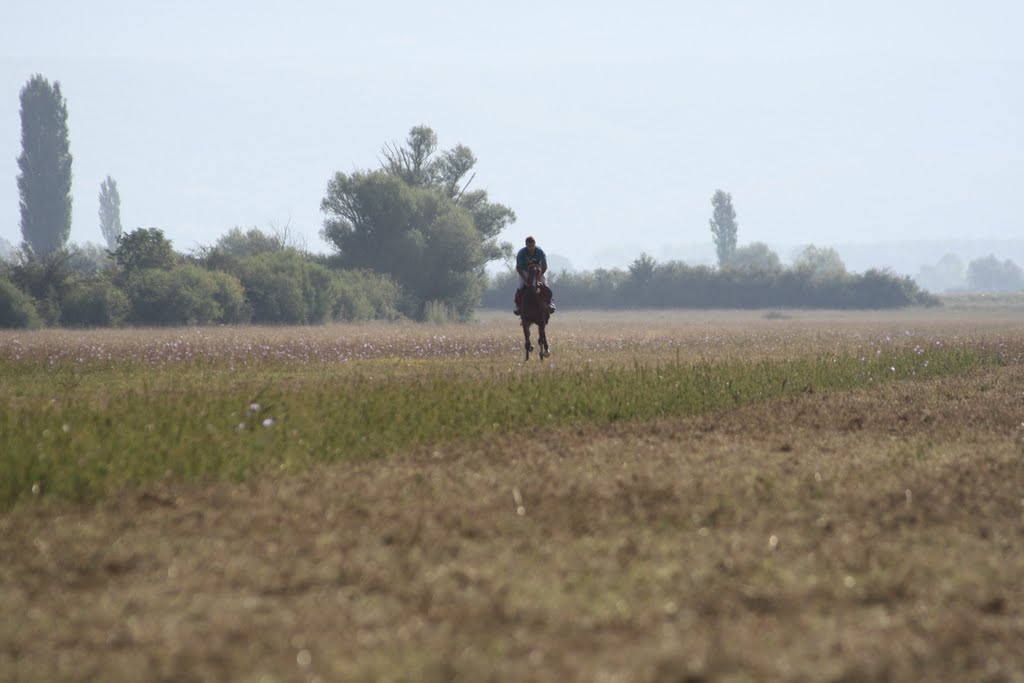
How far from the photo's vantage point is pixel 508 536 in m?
8.23

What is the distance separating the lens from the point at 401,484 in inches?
408

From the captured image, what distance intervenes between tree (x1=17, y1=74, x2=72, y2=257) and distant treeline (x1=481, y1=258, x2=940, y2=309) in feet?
125

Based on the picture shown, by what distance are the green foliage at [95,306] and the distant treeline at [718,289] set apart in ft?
169

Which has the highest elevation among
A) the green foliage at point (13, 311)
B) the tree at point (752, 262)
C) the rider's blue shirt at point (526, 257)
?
the tree at point (752, 262)

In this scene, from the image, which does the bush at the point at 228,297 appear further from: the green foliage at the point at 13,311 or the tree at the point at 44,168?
the tree at the point at 44,168

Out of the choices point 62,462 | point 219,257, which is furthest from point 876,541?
point 219,257

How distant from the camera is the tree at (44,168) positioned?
107 m

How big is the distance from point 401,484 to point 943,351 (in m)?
20.1

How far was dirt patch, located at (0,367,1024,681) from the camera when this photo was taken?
18.1 ft

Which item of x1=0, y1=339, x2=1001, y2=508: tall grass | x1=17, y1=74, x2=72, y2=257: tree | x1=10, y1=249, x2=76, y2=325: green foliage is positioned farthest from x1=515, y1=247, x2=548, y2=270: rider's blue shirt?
x1=17, y1=74, x2=72, y2=257: tree

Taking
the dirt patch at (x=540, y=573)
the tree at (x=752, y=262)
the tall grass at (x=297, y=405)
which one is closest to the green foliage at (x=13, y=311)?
the tall grass at (x=297, y=405)

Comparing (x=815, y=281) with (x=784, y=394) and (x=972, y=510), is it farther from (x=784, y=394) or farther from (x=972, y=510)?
(x=972, y=510)

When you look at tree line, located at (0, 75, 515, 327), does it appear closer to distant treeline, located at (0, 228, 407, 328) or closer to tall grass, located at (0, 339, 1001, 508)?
distant treeline, located at (0, 228, 407, 328)

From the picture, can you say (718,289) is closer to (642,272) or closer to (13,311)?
(642,272)
